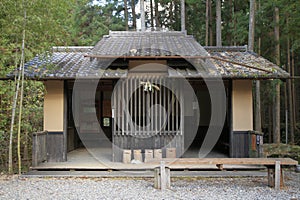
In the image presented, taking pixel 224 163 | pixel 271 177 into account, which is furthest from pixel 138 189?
pixel 271 177

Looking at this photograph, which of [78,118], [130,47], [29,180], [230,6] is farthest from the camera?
[230,6]

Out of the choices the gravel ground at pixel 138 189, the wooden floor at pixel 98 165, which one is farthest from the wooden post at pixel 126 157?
the gravel ground at pixel 138 189

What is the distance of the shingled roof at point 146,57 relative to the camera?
23.2ft

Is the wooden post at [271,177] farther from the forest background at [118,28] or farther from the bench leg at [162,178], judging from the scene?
the forest background at [118,28]

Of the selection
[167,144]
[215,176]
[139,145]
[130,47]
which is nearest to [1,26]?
[130,47]

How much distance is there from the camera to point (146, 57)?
280 inches

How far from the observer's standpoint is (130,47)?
27.1ft

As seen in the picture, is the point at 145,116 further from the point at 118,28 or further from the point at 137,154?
the point at 118,28

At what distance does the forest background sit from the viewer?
674cm

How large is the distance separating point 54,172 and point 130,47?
12.1ft

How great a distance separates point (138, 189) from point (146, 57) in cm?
304

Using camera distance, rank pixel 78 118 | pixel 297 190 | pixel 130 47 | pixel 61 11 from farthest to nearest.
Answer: pixel 78 118 → pixel 130 47 → pixel 61 11 → pixel 297 190

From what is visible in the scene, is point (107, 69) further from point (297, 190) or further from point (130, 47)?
point (297, 190)

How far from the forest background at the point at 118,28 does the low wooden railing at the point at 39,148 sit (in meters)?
0.88
